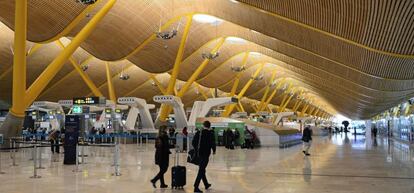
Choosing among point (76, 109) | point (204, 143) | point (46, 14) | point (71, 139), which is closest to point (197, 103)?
point (46, 14)

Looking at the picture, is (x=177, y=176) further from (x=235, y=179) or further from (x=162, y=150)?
(x=235, y=179)

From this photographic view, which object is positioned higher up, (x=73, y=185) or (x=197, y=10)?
(x=197, y=10)

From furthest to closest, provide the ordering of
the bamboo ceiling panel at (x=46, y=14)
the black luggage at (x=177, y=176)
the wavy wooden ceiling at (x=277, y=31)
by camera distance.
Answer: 1. the bamboo ceiling panel at (x=46, y=14)
2. the wavy wooden ceiling at (x=277, y=31)
3. the black luggage at (x=177, y=176)

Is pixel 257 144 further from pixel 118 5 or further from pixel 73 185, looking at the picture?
pixel 73 185

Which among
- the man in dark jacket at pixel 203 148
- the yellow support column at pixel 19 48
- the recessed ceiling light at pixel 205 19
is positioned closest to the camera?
the man in dark jacket at pixel 203 148

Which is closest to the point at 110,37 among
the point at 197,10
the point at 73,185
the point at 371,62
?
the point at 197,10

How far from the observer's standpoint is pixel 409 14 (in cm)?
1330

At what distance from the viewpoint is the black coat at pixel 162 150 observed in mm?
9891

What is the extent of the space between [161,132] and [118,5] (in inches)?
796

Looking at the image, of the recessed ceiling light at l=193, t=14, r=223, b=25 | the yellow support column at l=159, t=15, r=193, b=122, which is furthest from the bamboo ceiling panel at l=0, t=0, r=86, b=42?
the recessed ceiling light at l=193, t=14, r=223, b=25

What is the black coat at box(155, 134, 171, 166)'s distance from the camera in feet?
32.4

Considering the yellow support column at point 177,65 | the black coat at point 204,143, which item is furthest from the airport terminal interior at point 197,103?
the yellow support column at point 177,65

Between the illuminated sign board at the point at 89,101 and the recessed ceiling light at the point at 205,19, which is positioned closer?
the illuminated sign board at the point at 89,101

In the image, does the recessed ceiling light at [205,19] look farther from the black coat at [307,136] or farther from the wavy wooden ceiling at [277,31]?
the black coat at [307,136]
